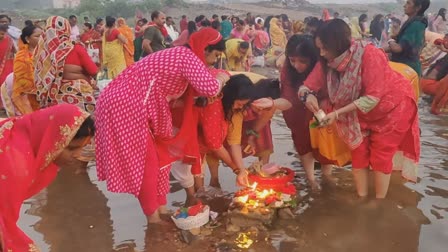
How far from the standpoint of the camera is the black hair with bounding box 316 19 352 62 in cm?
398

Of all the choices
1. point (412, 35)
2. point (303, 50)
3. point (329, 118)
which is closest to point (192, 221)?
point (329, 118)

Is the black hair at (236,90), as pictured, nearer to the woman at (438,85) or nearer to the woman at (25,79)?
the woman at (25,79)

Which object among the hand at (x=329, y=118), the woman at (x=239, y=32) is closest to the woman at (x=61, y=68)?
the hand at (x=329, y=118)

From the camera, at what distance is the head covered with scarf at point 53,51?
17.0 feet

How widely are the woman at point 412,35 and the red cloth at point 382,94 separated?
2.12 meters

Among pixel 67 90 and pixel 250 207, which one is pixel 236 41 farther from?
pixel 250 207

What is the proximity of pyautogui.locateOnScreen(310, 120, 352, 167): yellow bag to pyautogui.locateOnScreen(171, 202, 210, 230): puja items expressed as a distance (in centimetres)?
137

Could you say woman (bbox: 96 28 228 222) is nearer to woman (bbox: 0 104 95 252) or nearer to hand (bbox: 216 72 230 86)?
hand (bbox: 216 72 230 86)

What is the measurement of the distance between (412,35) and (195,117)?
11.1 ft

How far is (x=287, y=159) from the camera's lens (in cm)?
592

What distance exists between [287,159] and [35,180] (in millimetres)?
3583

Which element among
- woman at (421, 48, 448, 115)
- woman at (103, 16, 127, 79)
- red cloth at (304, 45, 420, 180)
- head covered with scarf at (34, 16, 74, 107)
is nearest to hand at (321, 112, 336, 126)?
red cloth at (304, 45, 420, 180)

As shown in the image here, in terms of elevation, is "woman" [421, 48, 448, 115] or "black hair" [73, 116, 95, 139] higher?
"black hair" [73, 116, 95, 139]

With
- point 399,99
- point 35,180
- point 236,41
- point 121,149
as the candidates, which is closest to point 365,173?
point 399,99
